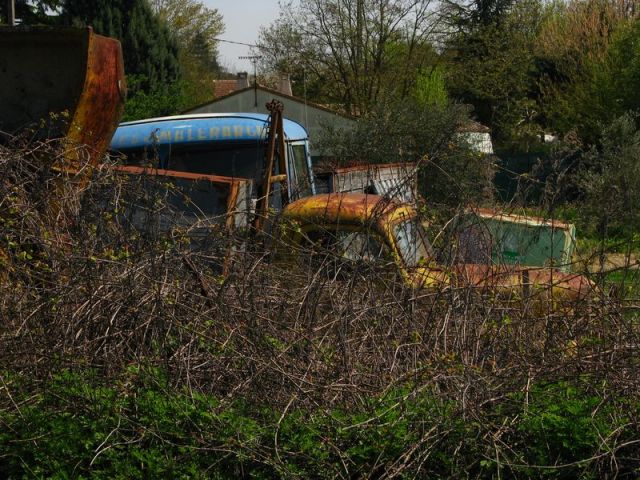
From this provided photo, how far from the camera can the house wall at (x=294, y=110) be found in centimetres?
2317

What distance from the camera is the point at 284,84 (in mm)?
36062

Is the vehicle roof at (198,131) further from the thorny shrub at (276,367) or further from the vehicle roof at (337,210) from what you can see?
the thorny shrub at (276,367)

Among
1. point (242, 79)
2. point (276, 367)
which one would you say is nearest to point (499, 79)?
point (242, 79)

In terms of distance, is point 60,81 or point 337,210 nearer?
point 337,210

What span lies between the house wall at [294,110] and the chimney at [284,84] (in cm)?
237

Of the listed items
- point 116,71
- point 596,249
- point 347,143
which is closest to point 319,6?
point 347,143

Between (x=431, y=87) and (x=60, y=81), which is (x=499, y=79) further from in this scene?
(x=60, y=81)

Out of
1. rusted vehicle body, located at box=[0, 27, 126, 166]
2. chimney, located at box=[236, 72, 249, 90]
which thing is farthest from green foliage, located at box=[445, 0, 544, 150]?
rusted vehicle body, located at box=[0, 27, 126, 166]

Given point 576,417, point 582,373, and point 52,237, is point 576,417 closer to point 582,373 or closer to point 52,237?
point 582,373

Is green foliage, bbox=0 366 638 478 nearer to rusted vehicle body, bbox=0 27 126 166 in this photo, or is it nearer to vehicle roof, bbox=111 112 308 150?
rusted vehicle body, bbox=0 27 126 166

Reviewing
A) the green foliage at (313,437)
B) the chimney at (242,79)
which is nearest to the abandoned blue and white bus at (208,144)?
the green foliage at (313,437)

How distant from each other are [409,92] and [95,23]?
483 inches

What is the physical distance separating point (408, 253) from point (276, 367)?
1910 millimetres

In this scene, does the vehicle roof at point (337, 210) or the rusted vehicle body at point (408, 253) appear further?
the vehicle roof at point (337, 210)
